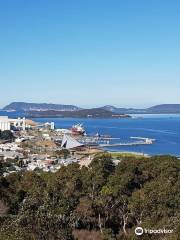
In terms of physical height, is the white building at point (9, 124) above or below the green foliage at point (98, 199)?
below

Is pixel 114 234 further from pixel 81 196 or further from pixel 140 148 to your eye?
pixel 140 148

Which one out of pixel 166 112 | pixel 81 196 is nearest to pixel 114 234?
pixel 81 196

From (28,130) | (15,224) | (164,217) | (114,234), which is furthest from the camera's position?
(28,130)

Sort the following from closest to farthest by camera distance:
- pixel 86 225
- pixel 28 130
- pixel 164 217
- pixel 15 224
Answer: pixel 15 224 < pixel 164 217 < pixel 86 225 < pixel 28 130

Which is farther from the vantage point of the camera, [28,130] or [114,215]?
[28,130]

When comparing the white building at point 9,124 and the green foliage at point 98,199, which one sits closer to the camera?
the green foliage at point 98,199

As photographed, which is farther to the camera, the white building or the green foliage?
the white building

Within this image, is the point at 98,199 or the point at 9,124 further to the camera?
the point at 9,124

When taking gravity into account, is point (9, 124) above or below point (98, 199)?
below

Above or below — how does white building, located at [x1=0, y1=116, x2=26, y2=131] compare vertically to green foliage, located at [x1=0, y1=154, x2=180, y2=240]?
below

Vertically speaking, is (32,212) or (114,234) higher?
(32,212)
